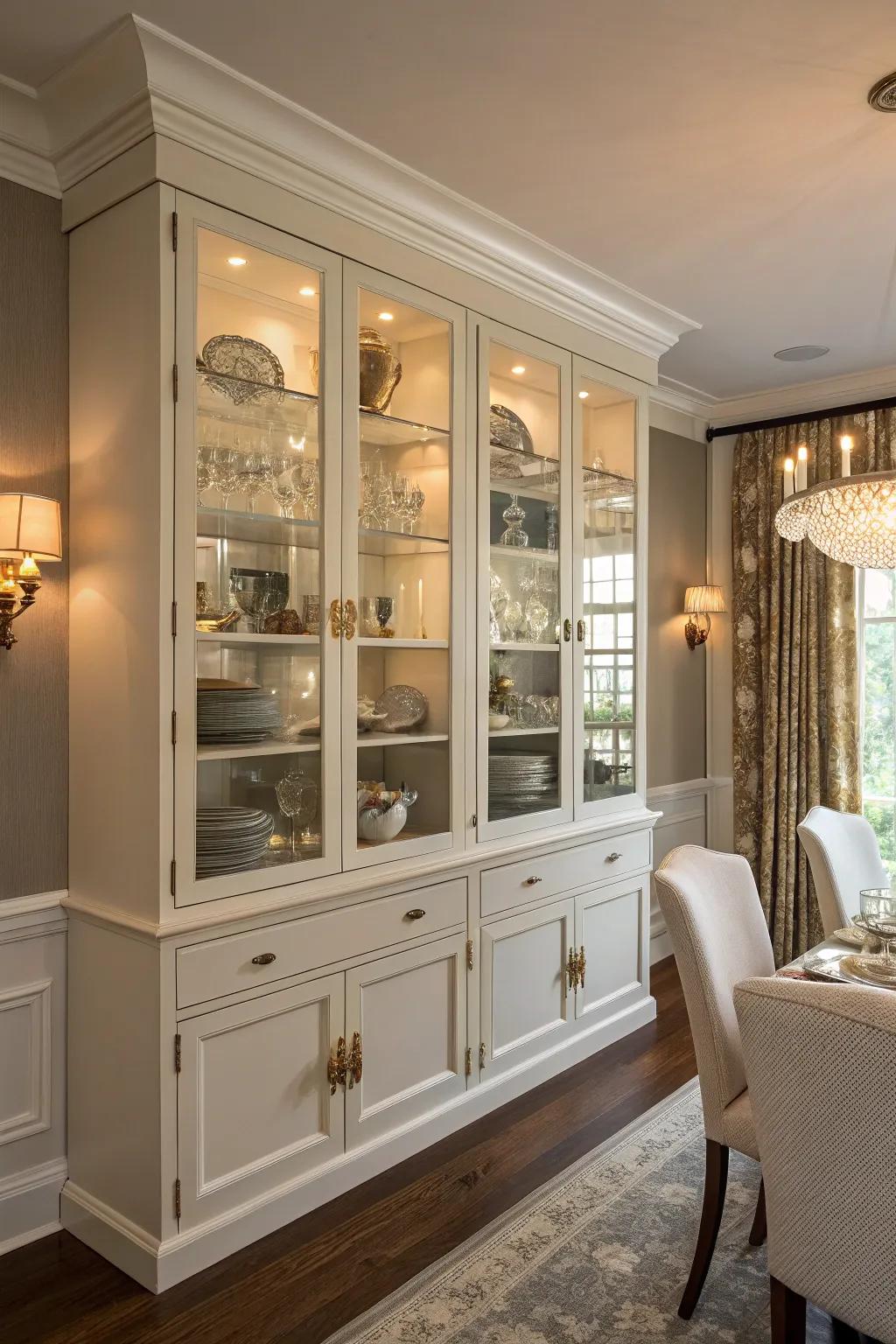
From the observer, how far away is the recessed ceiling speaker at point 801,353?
4160 mm

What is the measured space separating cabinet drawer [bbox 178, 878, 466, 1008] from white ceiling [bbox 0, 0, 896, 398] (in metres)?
2.05

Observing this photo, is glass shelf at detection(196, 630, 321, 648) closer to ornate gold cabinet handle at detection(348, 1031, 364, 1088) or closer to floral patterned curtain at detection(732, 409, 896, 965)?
ornate gold cabinet handle at detection(348, 1031, 364, 1088)

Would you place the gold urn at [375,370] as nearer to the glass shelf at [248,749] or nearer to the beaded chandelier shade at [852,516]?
the glass shelf at [248,749]

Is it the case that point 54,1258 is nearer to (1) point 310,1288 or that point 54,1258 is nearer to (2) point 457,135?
(1) point 310,1288

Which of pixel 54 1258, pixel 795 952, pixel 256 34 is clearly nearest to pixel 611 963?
pixel 795 952

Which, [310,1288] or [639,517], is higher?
[639,517]

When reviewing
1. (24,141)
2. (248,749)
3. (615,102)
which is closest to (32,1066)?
(248,749)

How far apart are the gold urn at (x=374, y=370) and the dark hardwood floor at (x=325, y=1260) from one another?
2.22 metres

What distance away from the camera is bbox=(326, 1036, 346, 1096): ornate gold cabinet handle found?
2598 millimetres

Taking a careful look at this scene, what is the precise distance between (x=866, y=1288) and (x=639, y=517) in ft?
9.56

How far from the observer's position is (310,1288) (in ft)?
7.39

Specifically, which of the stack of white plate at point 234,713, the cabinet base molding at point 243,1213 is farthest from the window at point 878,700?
the stack of white plate at point 234,713

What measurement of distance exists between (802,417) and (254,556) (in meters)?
3.34

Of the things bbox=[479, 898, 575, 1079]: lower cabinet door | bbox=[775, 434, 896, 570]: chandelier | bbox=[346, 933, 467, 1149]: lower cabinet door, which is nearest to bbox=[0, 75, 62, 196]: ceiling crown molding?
bbox=[775, 434, 896, 570]: chandelier
